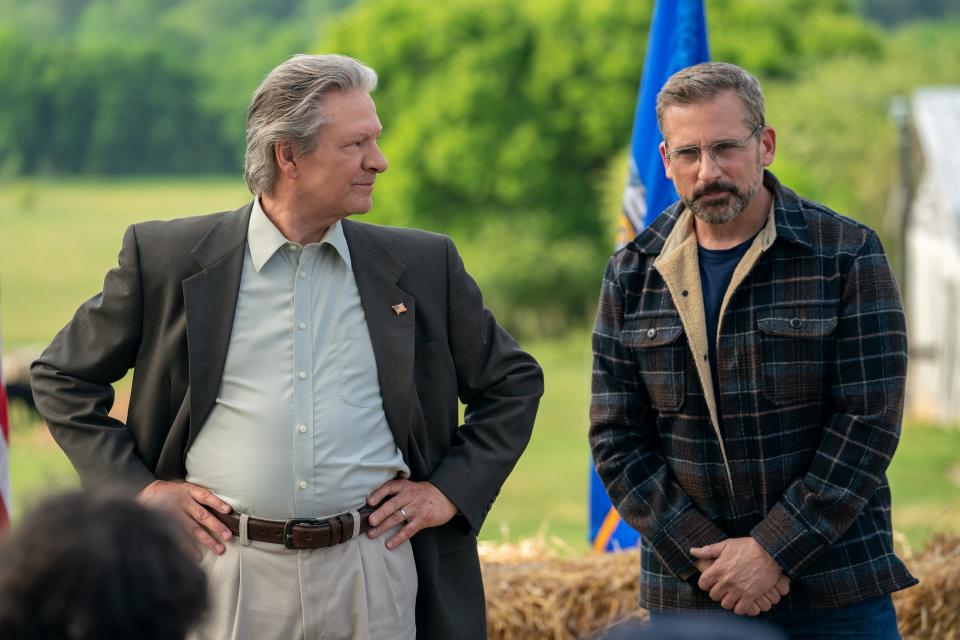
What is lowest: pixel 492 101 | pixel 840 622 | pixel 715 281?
pixel 840 622

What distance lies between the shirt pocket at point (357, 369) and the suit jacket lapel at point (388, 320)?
0.02 m

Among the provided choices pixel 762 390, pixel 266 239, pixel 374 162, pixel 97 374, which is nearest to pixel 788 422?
pixel 762 390

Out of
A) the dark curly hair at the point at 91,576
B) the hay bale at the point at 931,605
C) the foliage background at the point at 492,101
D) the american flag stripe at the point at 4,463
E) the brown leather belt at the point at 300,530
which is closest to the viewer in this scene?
the dark curly hair at the point at 91,576

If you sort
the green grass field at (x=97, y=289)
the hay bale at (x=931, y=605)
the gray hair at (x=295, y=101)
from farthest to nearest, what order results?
the green grass field at (x=97, y=289) → the hay bale at (x=931, y=605) → the gray hair at (x=295, y=101)

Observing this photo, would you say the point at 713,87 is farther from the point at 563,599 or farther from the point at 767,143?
the point at 563,599

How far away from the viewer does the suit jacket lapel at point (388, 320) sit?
9.93ft

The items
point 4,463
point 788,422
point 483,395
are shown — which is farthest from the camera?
point 4,463

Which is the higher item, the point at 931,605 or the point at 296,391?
the point at 296,391

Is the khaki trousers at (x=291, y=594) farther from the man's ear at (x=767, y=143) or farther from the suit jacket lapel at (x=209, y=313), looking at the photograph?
the man's ear at (x=767, y=143)

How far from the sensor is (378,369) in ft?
9.94

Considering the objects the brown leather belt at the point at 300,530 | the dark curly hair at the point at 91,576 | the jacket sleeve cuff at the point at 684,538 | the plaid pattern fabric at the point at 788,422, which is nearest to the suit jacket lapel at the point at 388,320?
the brown leather belt at the point at 300,530

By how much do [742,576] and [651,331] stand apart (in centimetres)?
60

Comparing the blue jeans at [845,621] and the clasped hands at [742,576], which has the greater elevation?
the clasped hands at [742,576]

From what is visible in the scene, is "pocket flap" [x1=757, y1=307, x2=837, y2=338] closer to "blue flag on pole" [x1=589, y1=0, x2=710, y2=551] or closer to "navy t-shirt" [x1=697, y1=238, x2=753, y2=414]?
"navy t-shirt" [x1=697, y1=238, x2=753, y2=414]
